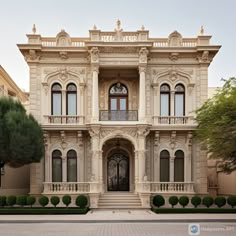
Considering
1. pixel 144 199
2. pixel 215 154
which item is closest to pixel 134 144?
pixel 144 199

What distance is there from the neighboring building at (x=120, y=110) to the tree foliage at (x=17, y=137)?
7.30 feet

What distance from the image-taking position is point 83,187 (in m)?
26.2

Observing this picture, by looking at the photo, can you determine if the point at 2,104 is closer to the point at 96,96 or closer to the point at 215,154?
the point at 96,96

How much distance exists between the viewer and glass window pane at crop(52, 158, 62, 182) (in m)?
27.0

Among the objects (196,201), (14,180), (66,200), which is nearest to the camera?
(66,200)

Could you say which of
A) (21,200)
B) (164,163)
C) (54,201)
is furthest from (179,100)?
(21,200)

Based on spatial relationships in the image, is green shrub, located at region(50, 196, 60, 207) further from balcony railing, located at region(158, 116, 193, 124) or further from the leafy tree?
the leafy tree

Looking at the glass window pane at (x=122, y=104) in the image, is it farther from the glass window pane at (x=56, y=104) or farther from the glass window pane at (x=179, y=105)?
the glass window pane at (x=56, y=104)

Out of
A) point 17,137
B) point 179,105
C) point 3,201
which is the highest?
point 179,105

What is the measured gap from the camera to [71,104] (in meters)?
27.3

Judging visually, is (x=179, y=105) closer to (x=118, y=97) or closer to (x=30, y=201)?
(x=118, y=97)

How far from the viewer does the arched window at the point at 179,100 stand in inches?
1072

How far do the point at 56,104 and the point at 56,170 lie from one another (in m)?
4.28

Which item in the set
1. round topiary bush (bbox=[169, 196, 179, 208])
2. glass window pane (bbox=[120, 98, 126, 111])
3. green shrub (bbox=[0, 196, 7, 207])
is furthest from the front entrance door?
green shrub (bbox=[0, 196, 7, 207])
